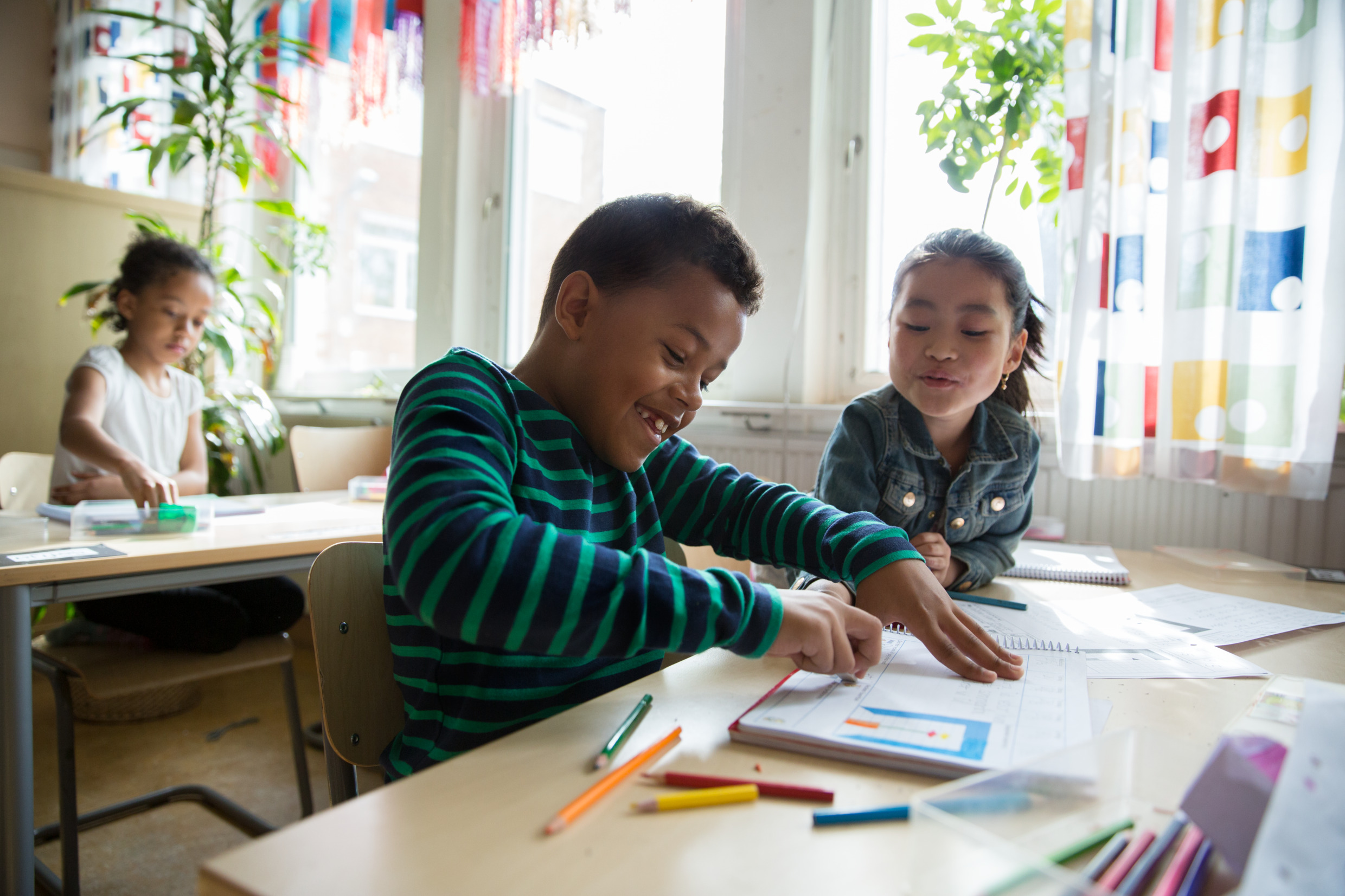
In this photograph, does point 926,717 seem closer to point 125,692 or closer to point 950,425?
point 950,425

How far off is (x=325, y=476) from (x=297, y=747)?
93cm

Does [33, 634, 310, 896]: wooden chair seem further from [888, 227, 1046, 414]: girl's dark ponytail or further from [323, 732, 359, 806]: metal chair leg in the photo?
[888, 227, 1046, 414]: girl's dark ponytail

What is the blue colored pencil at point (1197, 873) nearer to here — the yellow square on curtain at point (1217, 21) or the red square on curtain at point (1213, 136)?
the red square on curtain at point (1213, 136)

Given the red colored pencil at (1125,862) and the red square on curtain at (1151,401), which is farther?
the red square on curtain at (1151,401)

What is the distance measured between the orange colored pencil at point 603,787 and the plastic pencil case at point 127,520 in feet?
3.94

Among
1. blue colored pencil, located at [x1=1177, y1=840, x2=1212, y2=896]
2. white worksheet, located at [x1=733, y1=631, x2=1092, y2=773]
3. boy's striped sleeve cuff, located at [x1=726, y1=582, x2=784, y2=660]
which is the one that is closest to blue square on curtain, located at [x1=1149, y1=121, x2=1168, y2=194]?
white worksheet, located at [x1=733, y1=631, x2=1092, y2=773]

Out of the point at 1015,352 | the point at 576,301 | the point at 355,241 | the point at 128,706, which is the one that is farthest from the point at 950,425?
the point at 355,241

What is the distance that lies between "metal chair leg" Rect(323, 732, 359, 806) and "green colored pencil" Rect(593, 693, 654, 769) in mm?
390

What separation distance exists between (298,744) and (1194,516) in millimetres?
1789

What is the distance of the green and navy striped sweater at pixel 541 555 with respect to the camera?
1.67ft

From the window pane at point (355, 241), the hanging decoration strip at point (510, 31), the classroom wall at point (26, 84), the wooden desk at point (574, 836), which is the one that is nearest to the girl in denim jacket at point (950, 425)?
the wooden desk at point (574, 836)

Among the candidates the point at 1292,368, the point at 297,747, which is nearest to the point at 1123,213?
the point at 1292,368

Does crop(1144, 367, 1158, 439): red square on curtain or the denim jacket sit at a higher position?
crop(1144, 367, 1158, 439): red square on curtain

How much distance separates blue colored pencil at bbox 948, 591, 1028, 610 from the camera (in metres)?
0.93
